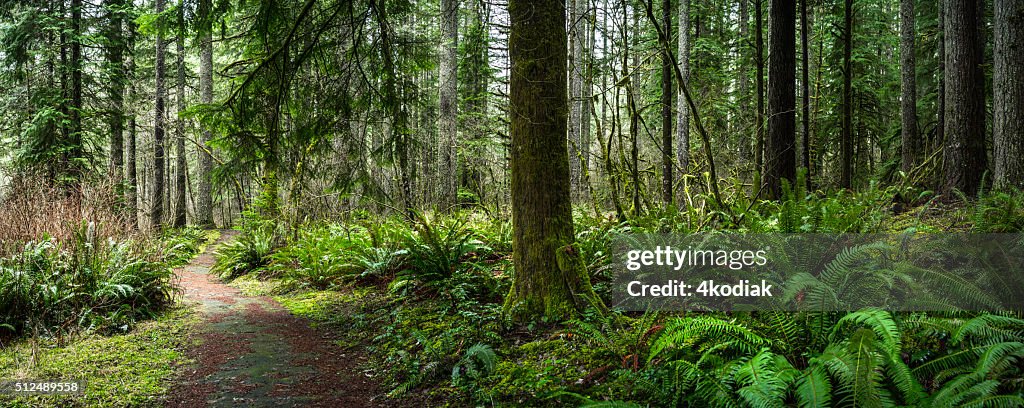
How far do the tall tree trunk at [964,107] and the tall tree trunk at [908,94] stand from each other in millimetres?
3074

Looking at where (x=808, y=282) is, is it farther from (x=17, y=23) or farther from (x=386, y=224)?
(x=17, y=23)

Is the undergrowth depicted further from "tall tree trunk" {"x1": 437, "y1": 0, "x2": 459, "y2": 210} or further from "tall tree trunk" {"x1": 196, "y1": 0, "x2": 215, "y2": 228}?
"tall tree trunk" {"x1": 196, "y1": 0, "x2": 215, "y2": 228}

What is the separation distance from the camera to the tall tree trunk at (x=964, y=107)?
8711 millimetres

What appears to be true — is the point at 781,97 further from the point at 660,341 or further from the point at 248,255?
the point at 248,255

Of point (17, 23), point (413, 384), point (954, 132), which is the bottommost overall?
point (413, 384)

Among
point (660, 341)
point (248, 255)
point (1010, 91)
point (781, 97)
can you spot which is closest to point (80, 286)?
point (248, 255)

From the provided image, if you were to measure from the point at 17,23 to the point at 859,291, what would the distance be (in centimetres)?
1882

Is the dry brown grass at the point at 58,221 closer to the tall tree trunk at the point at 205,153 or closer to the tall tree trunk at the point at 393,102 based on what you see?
A: the tall tree trunk at the point at 393,102

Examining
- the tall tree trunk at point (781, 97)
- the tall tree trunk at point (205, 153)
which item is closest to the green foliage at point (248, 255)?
the tall tree trunk at point (205, 153)

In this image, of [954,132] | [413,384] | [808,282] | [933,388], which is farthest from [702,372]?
[954,132]

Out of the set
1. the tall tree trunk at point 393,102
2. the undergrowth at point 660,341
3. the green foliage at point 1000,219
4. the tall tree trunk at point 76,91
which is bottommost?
the undergrowth at point 660,341

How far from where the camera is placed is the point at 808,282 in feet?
10.4

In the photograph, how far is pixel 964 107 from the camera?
880 cm

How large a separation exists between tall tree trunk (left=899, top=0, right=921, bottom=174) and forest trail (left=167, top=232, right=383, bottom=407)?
39.9ft
